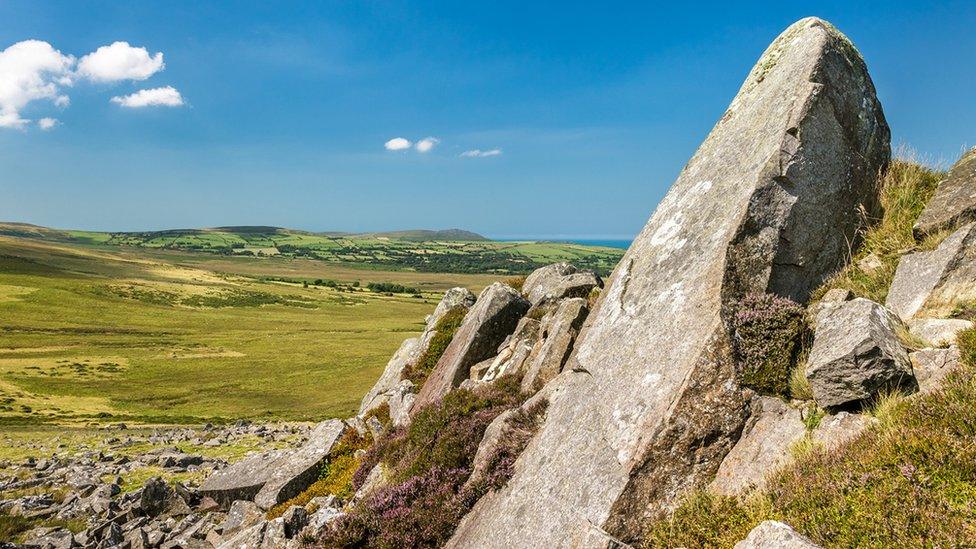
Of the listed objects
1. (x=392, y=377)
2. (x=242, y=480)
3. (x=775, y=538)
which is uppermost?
(x=775, y=538)

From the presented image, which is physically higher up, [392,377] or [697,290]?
[697,290]

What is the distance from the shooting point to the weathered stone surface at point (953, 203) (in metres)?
12.1

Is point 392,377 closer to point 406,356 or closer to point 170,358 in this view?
point 406,356

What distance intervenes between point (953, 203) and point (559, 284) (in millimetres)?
12808

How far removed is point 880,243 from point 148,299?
227 metres

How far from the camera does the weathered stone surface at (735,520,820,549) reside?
6.60 meters

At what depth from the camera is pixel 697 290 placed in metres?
11.5

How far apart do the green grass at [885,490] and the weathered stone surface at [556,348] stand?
6.25 meters

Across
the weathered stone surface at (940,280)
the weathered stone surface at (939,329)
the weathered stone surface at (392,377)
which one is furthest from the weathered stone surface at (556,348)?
the weathered stone surface at (392,377)

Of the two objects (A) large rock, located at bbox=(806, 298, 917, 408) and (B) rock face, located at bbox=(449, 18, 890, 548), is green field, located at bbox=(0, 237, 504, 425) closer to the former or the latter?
(B) rock face, located at bbox=(449, 18, 890, 548)

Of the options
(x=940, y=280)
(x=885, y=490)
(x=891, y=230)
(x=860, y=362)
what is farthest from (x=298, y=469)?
(x=891, y=230)

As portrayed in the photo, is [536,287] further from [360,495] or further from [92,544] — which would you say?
[92,544]

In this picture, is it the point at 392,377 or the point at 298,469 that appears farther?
→ the point at 392,377

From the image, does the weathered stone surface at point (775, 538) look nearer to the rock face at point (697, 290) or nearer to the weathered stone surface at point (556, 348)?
the rock face at point (697, 290)
